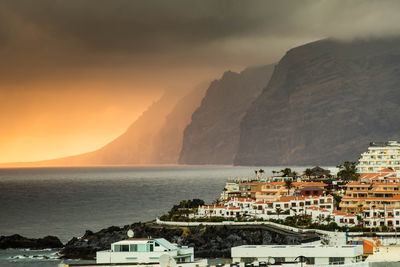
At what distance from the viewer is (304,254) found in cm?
5825

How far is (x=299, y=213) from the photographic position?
113m

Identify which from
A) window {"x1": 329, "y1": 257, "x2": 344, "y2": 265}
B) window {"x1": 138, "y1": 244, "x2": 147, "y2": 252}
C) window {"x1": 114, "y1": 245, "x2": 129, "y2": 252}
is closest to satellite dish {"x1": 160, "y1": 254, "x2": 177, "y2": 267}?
window {"x1": 138, "y1": 244, "x2": 147, "y2": 252}

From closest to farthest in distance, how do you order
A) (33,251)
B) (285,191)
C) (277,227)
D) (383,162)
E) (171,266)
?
(171,266), (277,227), (33,251), (285,191), (383,162)

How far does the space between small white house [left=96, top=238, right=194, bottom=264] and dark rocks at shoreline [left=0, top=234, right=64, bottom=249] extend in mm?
58946

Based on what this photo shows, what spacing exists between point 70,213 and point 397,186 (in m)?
89.1

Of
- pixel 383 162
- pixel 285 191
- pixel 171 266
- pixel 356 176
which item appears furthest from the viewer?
pixel 383 162

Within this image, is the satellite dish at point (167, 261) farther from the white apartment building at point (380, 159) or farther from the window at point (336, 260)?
the white apartment building at point (380, 159)

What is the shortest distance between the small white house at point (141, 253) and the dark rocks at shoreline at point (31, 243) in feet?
193

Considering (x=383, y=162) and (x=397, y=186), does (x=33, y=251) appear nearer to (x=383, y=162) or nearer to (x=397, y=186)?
(x=397, y=186)

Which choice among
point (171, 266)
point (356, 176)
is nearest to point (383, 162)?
point (356, 176)

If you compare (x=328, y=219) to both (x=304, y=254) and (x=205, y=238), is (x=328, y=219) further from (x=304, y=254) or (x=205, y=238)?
(x=304, y=254)

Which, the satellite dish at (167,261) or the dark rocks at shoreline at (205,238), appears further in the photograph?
the dark rocks at shoreline at (205,238)

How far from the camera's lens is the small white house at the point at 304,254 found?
188 feet

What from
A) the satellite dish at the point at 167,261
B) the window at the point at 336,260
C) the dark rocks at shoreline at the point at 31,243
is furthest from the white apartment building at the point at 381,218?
the satellite dish at the point at 167,261
